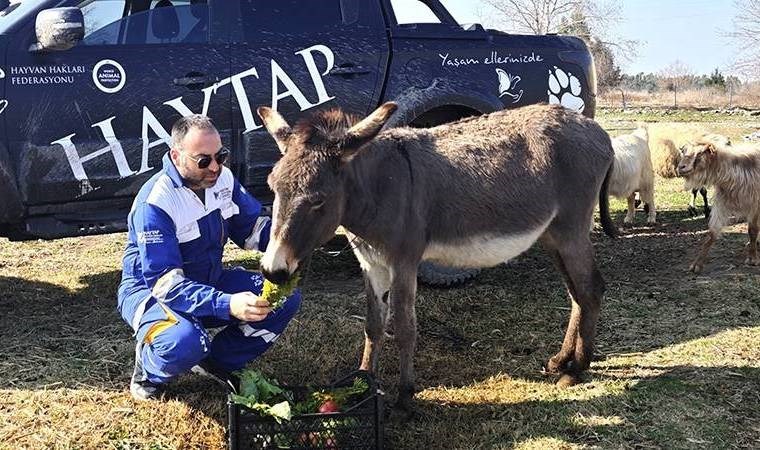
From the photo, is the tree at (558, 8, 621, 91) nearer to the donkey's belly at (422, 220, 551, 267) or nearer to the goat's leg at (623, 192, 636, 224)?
the goat's leg at (623, 192, 636, 224)

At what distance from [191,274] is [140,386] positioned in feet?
2.31

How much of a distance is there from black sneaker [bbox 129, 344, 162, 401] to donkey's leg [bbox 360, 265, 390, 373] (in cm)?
118

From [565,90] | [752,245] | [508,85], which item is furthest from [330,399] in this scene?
[752,245]

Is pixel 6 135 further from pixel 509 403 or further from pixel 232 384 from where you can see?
pixel 509 403

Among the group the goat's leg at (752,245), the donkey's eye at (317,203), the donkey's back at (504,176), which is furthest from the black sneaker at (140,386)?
the goat's leg at (752,245)

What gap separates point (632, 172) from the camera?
9000 millimetres

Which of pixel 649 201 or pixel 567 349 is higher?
pixel 649 201

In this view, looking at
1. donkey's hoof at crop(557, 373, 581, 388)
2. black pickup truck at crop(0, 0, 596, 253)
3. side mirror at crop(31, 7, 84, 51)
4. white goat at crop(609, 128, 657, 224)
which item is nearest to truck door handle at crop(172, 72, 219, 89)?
black pickup truck at crop(0, 0, 596, 253)

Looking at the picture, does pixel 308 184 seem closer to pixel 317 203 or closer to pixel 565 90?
pixel 317 203

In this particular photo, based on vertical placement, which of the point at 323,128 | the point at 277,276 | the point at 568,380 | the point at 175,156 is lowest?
the point at 568,380

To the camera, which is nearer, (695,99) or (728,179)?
(728,179)

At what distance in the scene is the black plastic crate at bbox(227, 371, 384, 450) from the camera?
335cm

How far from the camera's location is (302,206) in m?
3.47

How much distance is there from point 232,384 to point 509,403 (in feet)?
5.15
